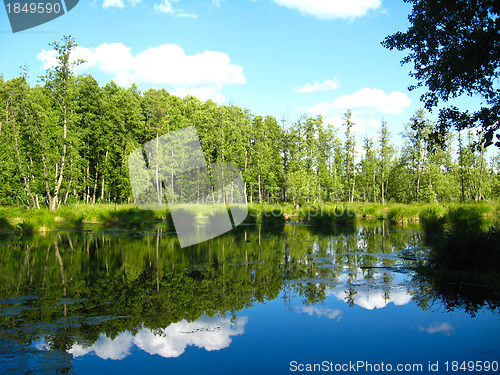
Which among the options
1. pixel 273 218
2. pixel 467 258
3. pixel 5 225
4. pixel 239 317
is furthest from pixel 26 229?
pixel 467 258

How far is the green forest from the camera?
29203mm

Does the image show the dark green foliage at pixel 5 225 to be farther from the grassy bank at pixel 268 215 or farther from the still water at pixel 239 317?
the still water at pixel 239 317

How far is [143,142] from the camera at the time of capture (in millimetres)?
52156

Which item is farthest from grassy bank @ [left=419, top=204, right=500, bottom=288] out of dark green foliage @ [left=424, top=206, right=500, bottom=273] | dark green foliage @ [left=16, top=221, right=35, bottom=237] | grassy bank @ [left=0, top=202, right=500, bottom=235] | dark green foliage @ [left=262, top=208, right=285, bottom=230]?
dark green foliage @ [left=262, top=208, right=285, bottom=230]

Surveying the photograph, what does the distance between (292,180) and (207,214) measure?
1971 cm

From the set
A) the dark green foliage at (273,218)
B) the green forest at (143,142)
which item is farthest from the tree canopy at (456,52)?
the dark green foliage at (273,218)

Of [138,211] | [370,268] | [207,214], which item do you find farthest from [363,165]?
[370,268]

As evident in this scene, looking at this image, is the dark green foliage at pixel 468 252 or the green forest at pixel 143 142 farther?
the green forest at pixel 143 142

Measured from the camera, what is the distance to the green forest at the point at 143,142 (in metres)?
29.2

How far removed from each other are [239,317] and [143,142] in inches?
1878

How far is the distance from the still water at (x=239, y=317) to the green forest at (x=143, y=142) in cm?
686

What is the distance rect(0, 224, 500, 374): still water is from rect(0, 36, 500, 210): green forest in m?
6.86
